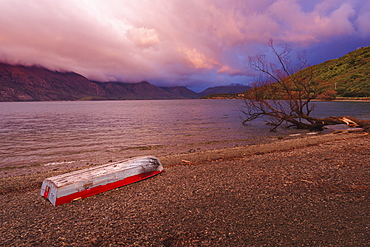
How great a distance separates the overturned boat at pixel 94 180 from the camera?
23.1ft

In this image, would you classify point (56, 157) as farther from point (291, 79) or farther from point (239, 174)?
point (291, 79)

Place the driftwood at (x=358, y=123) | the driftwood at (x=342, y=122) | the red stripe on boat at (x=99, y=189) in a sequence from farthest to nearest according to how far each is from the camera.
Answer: the driftwood at (x=342, y=122) → the driftwood at (x=358, y=123) → the red stripe on boat at (x=99, y=189)

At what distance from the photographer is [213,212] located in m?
5.63

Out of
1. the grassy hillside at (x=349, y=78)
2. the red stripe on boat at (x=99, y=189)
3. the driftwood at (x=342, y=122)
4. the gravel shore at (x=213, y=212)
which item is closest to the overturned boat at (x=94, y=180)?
the red stripe on boat at (x=99, y=189)

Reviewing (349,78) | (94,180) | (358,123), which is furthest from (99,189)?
(349,78)

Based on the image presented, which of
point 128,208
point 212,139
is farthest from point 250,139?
point 128,208

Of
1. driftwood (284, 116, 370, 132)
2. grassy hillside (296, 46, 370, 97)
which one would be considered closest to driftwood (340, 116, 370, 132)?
driftwood (284, 116, 370, 132)

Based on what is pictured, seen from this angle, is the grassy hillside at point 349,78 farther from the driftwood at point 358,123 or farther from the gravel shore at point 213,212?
the gravel shore at point 213,212

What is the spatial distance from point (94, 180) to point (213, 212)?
453cm

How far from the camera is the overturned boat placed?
7.04 metres

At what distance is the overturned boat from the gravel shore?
0.30m

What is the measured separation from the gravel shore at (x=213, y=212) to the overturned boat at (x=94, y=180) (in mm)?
Result: 296

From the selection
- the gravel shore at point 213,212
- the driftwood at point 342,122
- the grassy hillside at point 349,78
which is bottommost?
the driftwood at point 342,122

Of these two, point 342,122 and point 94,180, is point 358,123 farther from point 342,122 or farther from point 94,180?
point 94,180
